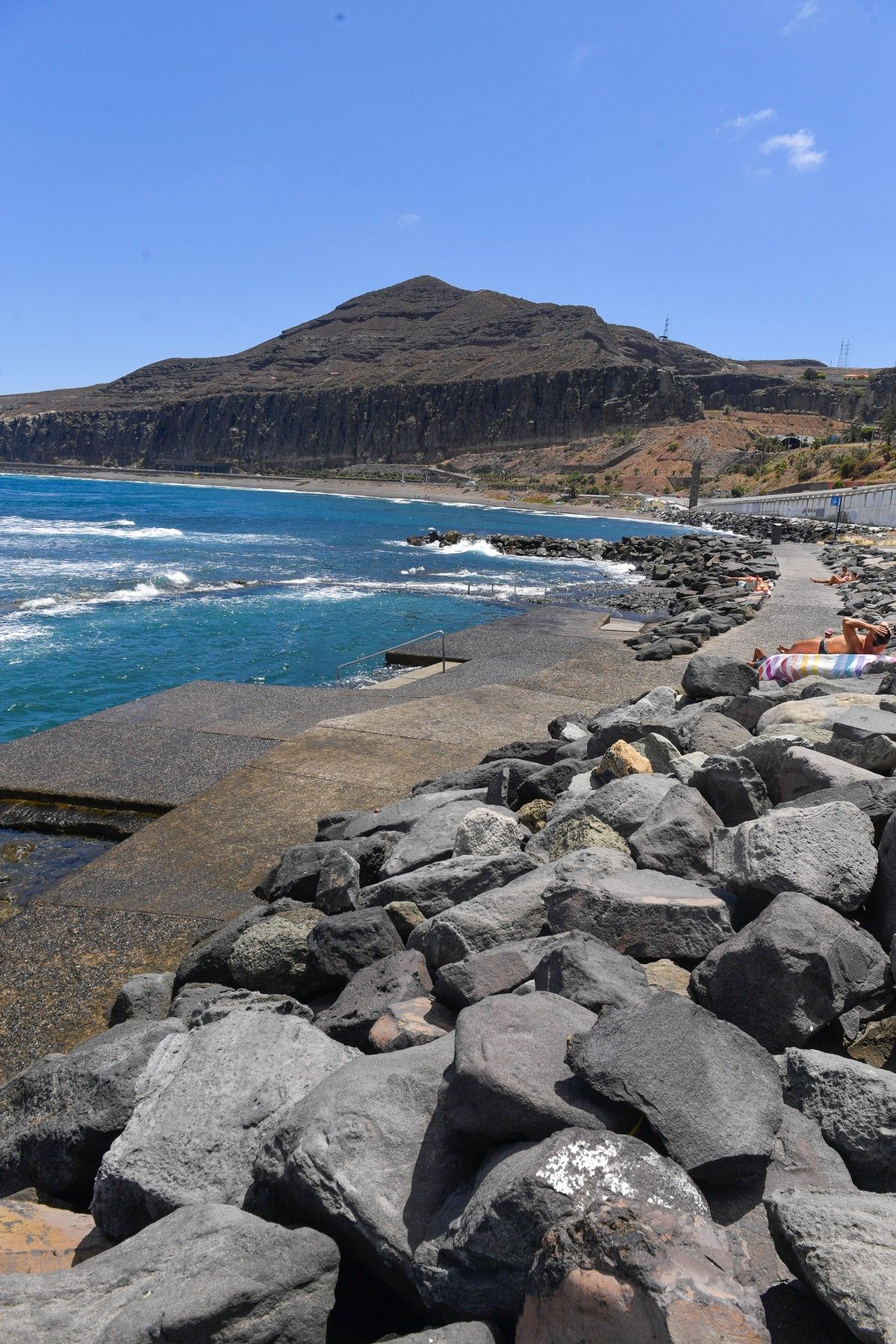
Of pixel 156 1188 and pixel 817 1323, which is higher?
pixel 817 1323

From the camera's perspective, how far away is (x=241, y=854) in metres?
6.52

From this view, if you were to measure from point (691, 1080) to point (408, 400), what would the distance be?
144m

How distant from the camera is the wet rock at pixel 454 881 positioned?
4301mm

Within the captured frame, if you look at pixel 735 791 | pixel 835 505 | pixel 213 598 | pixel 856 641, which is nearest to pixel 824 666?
pixel 856 641

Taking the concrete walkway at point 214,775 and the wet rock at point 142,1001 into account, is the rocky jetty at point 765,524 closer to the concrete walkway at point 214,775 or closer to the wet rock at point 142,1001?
the concrete walkway at point 214,775

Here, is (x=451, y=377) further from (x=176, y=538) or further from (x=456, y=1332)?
(x=456, y=1332)

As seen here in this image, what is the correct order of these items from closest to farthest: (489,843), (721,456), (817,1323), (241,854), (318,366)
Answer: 1. (817,1323)
2. (489,843)
3. (241,854)
4. (721,456)
5. (318,366)

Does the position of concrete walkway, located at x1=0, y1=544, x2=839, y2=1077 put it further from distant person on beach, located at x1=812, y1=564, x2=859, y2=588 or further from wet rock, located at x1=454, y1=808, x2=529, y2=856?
distant person on beach, located at x1=812, y1=564, x2=859, y2=588

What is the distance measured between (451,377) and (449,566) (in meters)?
115

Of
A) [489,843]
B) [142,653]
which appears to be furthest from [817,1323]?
[142,653]

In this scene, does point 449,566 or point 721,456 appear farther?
point 721,456

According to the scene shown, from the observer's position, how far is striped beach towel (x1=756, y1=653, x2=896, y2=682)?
916cm

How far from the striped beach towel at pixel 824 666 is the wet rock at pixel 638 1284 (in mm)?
7451

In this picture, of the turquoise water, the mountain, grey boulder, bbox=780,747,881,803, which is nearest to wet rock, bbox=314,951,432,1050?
grey boulder, bbox=780,747,881,803
